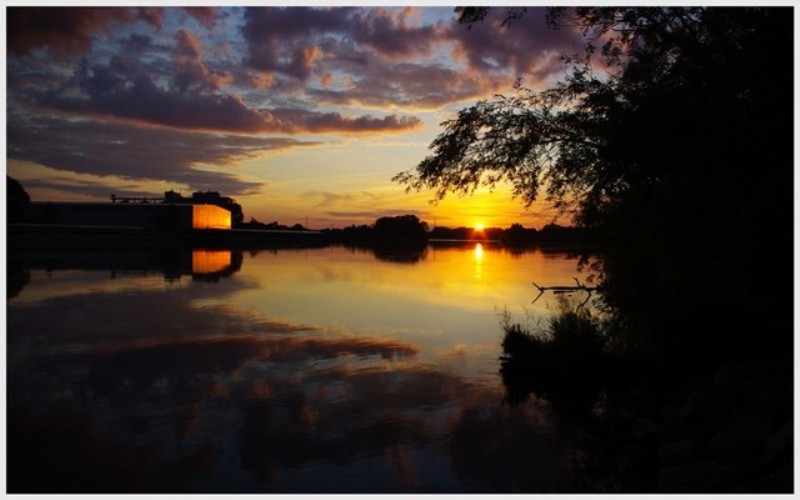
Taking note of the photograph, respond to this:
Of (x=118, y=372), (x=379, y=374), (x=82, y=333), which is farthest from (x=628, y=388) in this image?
(x=82, y=333)

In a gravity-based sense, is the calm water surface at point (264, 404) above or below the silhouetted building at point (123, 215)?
below

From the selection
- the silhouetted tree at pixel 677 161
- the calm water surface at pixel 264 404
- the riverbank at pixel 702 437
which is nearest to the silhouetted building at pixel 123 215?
the calm water surface at pixel 264 404

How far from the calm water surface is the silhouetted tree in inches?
150

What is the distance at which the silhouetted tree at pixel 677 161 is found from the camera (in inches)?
399

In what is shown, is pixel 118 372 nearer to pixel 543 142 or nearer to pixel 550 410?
pixel 550 410

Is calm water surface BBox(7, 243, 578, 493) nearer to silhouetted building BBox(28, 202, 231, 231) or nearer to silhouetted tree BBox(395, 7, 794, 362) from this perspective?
silhouetted tree BBox(395, 7, 794, 362)

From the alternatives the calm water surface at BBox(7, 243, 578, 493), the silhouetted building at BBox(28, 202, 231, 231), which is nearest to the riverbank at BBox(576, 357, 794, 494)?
the calm water surface at BBox(7, 243, 578, 493)

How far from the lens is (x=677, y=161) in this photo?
1106 centimetres

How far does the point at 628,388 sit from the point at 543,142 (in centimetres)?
634

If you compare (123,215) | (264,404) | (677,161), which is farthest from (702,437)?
(123,215)

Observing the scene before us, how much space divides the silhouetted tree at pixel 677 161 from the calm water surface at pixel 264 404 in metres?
Answer: 3.80

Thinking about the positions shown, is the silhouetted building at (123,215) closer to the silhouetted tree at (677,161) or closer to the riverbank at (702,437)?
the silhouetted tree at (677,161)

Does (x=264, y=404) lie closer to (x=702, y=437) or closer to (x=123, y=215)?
(x=702, y=437)

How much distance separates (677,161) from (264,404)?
342 inches
